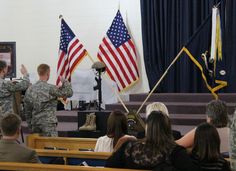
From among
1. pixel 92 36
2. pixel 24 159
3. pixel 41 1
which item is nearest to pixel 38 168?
pixel 24 159

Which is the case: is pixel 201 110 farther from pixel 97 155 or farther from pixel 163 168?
pixel 163 168

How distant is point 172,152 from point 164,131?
177 millimetres

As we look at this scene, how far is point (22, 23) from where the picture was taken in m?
11.6

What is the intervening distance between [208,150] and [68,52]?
7085mm

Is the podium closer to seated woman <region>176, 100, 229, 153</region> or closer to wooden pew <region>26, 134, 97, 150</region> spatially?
wooden pew <region>26, 134, 97, 150</region>

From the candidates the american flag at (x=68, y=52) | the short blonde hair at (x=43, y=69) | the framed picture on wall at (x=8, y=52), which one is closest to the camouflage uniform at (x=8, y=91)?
the short blonde hair at (x=43, y=69)

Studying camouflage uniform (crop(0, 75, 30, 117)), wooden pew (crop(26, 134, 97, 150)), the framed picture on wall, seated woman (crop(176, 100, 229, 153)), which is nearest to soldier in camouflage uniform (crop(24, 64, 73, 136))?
camouflage uniform (crop(0, 75, 30, 117))

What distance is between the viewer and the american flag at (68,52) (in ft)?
30.8

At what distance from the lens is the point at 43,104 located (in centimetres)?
545

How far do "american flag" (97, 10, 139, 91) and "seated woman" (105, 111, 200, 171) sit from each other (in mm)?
6659

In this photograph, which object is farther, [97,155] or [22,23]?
[22,23]

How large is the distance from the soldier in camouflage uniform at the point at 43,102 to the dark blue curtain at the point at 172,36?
477 centimetres

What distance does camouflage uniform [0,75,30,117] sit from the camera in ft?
18.5

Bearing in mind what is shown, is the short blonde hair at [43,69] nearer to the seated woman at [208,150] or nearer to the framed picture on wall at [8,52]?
the seated woman at [208,150]
